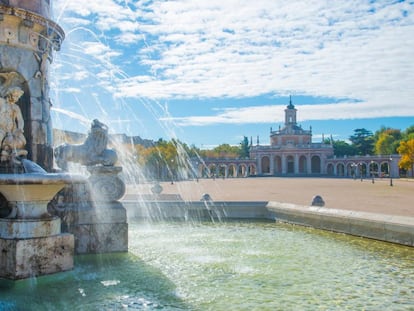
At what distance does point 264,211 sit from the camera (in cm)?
1376

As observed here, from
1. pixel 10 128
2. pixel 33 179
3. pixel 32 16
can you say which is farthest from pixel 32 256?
pixel 32 16

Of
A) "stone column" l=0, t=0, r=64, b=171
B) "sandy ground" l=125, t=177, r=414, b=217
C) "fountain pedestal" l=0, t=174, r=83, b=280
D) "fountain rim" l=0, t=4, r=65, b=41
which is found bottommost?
"sandy ground" l=125, t=177, r=414, b=217

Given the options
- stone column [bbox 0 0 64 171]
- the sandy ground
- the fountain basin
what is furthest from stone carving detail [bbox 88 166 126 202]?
the sandy ground

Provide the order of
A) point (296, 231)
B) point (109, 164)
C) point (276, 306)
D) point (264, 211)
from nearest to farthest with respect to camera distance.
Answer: point (276, 306) → point (109, 164) → point (296, 231) → point (264, 211)

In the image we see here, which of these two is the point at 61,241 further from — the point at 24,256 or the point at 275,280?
the point at 275,280

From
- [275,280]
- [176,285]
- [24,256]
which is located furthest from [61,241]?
[275,280]

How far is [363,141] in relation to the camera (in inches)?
4862

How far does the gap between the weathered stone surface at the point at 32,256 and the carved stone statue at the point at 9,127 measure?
128 cm

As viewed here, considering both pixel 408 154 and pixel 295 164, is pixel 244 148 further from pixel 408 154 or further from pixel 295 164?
pixel 408 154

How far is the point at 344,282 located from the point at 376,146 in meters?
112

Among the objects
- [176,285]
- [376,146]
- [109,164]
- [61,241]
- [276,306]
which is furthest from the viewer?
[376,146]

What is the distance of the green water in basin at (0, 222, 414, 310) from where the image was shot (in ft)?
17.7

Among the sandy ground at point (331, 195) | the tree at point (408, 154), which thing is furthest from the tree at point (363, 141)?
the sandy ground at point (331, 195)

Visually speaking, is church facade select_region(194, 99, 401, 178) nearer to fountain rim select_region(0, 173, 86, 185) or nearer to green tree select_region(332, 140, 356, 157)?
green tree select_region(332, 140, 356, 157)
